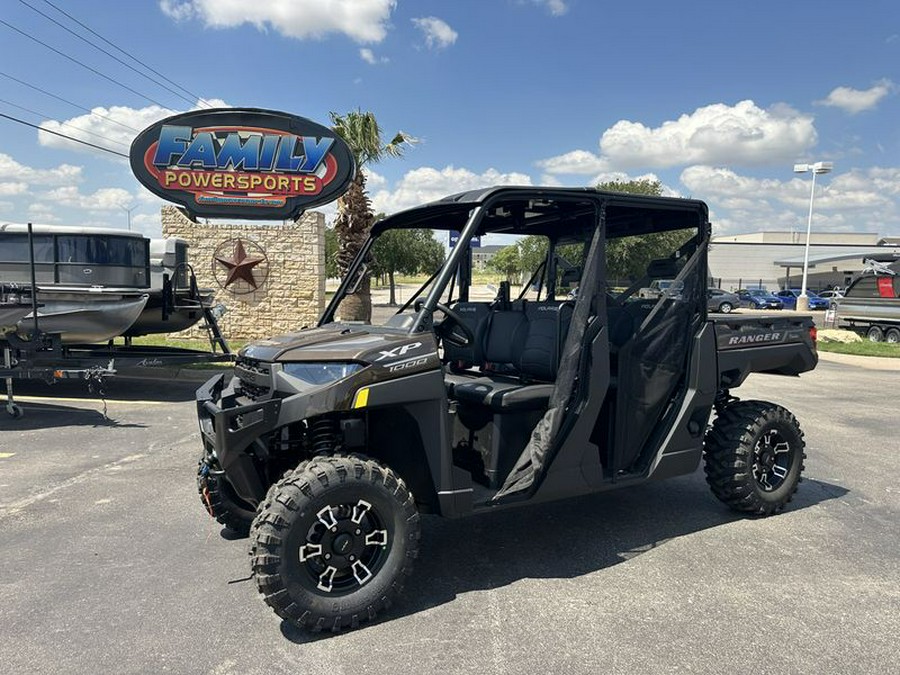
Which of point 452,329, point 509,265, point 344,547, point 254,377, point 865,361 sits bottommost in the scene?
point 865,361

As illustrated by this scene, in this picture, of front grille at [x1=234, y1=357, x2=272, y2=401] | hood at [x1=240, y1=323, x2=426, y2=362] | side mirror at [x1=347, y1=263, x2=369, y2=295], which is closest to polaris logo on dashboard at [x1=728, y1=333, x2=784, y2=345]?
hood at [x1=240, y1=323, x2=426, y2=362]

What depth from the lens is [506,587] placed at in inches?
144

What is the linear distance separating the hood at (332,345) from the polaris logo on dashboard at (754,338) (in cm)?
261

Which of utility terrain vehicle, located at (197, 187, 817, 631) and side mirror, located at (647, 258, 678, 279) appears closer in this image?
utility terrain vehicle, located at (197, 187, 817, 631)

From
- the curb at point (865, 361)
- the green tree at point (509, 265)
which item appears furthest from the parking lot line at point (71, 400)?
the curb at point (865, 361)

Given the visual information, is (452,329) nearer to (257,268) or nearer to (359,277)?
(359,277)

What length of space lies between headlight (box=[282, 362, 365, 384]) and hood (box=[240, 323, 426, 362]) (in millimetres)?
32

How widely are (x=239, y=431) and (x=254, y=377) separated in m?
0.46

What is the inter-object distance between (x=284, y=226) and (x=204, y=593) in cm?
1266

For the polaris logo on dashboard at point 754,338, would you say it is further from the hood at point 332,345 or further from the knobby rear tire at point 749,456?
the hood at point 332,345

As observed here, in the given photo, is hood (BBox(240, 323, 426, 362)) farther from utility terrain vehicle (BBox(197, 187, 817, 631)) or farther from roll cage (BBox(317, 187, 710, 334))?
roll cage (BBox(317, 187, 710, 334))

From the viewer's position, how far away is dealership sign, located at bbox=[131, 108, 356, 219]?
584 inches

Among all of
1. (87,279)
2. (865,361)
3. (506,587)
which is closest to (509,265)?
(87,279)

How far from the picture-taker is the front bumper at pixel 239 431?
313 centimetres
